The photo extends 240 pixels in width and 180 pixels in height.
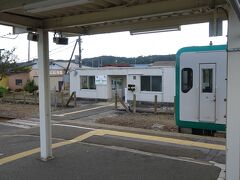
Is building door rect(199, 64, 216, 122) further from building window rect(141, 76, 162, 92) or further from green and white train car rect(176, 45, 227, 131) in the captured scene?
building window rect(141, 76, 162, 92)

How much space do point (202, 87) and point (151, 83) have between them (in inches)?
498

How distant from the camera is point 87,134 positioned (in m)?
9.65

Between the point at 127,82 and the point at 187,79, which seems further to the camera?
the point at 127,82

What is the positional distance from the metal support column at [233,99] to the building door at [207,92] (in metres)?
5.51

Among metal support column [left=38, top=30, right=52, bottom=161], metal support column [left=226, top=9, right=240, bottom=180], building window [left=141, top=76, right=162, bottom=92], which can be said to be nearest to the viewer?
metal support column [left=226, top=9, right=240, bottom=180]

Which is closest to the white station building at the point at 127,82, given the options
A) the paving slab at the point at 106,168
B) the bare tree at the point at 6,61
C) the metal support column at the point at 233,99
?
the bare tree at the point at 6,61

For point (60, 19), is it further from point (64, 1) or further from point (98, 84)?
point (98, 84)

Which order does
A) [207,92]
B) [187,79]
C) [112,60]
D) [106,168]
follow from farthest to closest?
[112,60], [187,79], [207,92], [106,168]

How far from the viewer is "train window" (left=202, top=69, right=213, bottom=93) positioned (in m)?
9.70

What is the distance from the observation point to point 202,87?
32.4 ft

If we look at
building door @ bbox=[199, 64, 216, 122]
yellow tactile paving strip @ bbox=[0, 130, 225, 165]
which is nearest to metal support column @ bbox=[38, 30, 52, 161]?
yellow tactile paving strip @ bbox=[0, 130, 225, 165]

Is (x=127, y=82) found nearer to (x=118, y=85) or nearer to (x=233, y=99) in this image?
(x=118, y=85)

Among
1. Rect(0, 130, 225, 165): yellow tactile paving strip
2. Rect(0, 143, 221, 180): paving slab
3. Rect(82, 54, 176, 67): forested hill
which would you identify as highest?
Rect(82, 54, 176, 67): forested hill

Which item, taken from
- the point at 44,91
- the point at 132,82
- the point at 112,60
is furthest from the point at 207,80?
the point at 112,60
